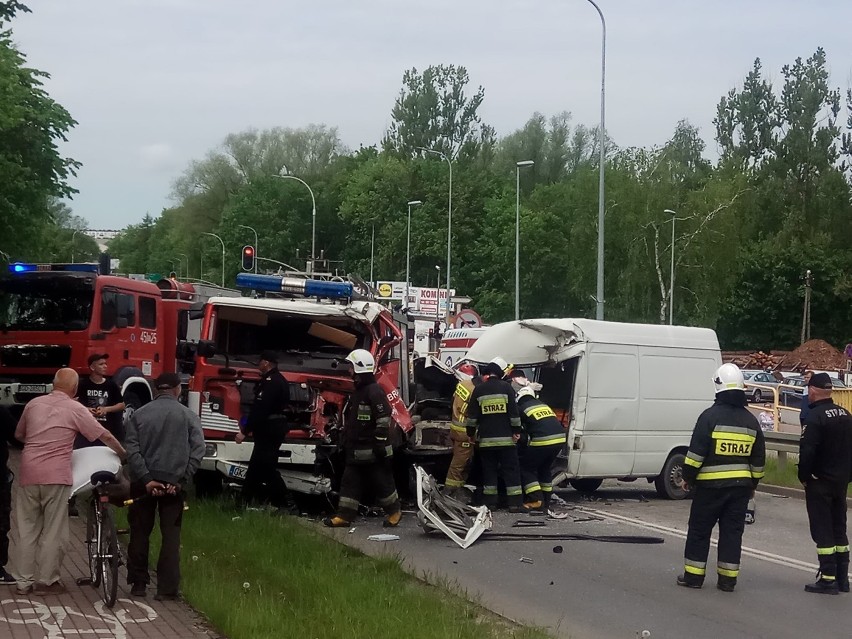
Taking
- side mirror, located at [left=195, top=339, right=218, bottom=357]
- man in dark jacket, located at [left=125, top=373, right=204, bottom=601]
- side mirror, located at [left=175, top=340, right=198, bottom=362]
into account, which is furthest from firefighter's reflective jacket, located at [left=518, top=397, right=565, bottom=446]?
man in dark jacket, located at [left=125, top=373, right=204, bottom=601]

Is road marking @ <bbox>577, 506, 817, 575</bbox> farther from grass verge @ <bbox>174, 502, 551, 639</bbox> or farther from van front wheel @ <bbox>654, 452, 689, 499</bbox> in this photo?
grass verge @ <bbox>174, 502, 551, 639</bbox>

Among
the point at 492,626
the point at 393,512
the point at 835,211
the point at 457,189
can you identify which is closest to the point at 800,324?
the point at 835,211

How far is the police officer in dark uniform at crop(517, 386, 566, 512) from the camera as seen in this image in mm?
14234

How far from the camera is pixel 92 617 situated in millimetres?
7676

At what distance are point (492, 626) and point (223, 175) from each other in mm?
89726

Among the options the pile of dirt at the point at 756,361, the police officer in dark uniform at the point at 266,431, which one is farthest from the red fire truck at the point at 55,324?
the pile of dirt at the point at 756,361

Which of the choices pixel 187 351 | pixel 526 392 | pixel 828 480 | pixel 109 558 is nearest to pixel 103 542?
pixel 109 558

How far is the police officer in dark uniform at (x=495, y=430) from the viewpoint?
13.8 meters

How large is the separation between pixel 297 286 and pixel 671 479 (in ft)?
19.0

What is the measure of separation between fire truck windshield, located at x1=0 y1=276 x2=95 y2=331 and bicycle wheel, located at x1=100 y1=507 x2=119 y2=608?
1163 centimetres

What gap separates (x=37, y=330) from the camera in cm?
1939

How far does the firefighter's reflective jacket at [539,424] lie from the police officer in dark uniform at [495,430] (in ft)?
1.12

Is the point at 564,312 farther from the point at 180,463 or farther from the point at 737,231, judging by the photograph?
the point at 180,463

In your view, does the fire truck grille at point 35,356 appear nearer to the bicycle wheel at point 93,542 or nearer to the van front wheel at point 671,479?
the van front wheel at point 671,479
